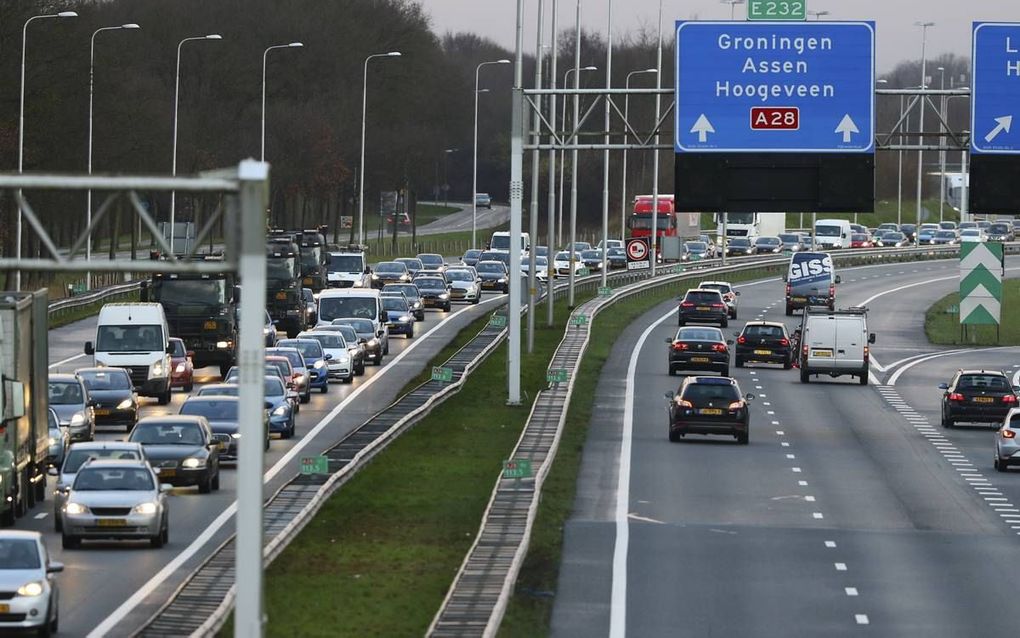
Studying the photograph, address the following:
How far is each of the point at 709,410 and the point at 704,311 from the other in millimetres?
35194

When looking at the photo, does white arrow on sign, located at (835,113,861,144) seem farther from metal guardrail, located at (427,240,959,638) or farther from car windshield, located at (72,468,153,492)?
car windshield, located at (72,468,153,492)

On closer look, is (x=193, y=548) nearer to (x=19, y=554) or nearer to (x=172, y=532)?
(x=172, y=532)

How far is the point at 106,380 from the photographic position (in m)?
48.5

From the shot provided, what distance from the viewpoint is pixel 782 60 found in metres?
40.4

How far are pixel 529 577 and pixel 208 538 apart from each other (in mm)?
5612

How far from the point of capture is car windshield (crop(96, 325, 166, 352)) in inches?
2143

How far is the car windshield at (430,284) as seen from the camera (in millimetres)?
86250

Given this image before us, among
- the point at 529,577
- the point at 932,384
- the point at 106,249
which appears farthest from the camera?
the point at 106,249

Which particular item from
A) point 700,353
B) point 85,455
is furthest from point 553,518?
point 700,353

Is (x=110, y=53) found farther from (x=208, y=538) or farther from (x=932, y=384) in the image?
(x=208, y=538)

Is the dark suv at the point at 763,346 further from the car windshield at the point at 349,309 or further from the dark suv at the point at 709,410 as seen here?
the dark suv at the point at 709,410

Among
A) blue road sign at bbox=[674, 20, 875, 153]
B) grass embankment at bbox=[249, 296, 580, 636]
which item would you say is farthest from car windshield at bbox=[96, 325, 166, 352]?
blue road sign at bbox=[674, 20, 875, 153]

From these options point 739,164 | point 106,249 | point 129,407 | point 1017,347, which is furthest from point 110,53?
point 739,164

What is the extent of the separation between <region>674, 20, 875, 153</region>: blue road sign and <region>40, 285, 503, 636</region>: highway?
1011 centimetres
